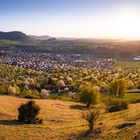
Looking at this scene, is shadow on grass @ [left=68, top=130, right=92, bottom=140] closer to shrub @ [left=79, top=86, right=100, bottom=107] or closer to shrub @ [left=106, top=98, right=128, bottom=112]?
shrub @ [left=106, top=98, right=128, bottom=112]

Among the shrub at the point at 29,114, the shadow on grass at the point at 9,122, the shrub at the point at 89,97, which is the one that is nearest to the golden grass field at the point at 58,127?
the shadow on grass at the point at 9,122

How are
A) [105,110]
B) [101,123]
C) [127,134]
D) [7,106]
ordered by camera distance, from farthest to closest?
[105,110], [7,106], [101,123], [127,134]

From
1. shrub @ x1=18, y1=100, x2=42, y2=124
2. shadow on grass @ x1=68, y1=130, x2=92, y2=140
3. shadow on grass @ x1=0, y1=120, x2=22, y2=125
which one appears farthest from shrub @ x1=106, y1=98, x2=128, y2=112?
shadow on grass @ x1=68, y1=130, x2=92, y2=140

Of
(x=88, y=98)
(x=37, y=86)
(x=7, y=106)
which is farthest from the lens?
(x=37, y=86)

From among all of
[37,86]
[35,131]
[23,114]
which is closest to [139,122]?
[35,131]

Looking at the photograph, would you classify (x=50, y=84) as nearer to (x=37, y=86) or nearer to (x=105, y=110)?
(x=37, y=86)

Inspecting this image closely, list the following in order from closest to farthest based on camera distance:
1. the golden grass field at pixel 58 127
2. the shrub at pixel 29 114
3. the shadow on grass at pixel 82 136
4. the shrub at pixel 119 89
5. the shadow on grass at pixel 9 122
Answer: the golden grass field at pixel 58 127 < the shadow on grass at pixel 82 136 < the shadow on grass at pixel 9 122 < the shrub at pixel 29 114 < the shrub at pixel 119 89

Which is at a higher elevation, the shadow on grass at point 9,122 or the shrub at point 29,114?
the shrub at point 29,114

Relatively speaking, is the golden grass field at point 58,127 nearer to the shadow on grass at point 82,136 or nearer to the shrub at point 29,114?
the shadow on grass at point 82,136
